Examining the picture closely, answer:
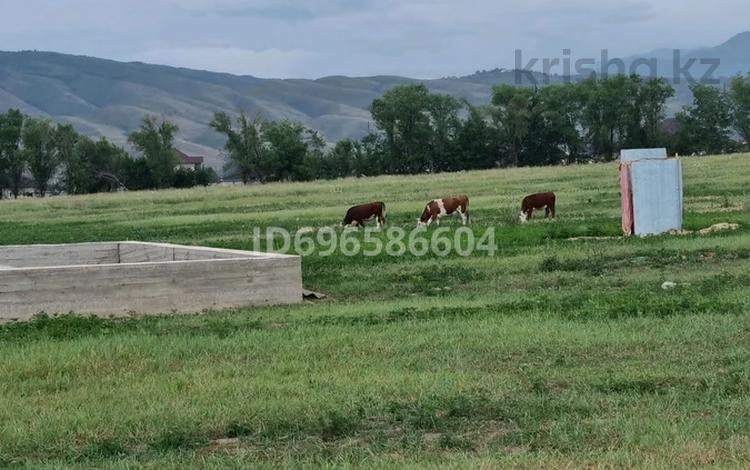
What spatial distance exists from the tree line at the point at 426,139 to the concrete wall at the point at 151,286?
83848 mm

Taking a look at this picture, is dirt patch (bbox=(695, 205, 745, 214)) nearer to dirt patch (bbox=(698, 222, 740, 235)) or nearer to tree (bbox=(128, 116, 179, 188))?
dirt patch (bbox=(698, 222, 740, 235))

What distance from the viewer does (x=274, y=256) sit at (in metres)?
17.0

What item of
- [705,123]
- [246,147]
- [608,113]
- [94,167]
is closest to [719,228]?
[246,147]

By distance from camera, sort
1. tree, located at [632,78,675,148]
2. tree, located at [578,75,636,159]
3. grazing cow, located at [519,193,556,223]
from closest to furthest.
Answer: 1. grazing cow, located at [519,193,556,223]
2. tree, located at [632,78,675,148]
3. tree, located at [578,75,636,159]

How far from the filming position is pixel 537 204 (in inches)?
1277

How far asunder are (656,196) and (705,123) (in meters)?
88.0

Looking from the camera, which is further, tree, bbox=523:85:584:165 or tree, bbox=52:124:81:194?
tree, bbox=523:85:584:165

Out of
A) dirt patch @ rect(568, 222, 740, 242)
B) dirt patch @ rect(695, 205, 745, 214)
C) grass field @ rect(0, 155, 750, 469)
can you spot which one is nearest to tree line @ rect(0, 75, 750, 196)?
dirt patch @ rect(695, 205, 745, 214)

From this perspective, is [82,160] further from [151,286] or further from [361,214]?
[151,286]

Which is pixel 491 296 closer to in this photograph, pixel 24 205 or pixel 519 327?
pixel 519 327

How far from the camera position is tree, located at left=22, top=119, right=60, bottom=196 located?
105 metres

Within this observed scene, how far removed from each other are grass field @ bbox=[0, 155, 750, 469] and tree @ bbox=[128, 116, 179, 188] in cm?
8070

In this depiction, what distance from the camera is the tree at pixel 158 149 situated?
9988 centimetres

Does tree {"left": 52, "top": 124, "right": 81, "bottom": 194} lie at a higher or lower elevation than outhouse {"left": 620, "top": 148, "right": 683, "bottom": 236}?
higher
